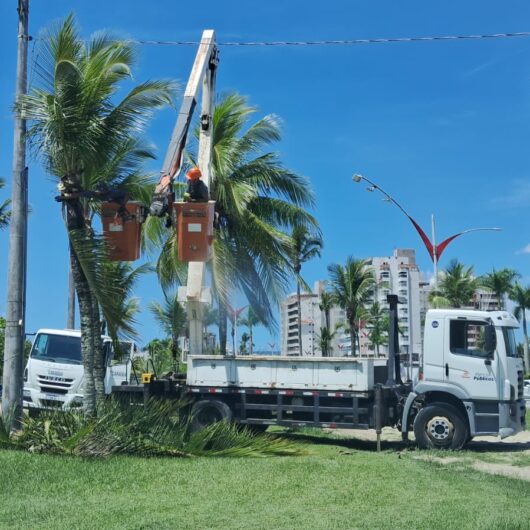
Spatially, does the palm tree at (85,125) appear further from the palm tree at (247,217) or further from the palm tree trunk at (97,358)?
the palm tree at (247,217)

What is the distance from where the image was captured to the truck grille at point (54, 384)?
67.6 ft

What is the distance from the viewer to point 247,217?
20797 millimetres

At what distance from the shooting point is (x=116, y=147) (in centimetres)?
1386

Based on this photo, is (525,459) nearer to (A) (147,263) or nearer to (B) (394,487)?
(B) (394,487)

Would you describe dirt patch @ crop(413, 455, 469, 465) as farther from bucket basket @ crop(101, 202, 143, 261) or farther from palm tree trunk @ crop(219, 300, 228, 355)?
palm tree trunk @ crop(219, 300, 228, 355)

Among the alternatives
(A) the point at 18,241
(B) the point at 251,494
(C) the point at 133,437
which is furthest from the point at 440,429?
(A) the point at 18,241

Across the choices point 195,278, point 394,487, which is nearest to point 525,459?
point 394,487

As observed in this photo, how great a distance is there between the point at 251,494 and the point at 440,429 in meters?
7.58

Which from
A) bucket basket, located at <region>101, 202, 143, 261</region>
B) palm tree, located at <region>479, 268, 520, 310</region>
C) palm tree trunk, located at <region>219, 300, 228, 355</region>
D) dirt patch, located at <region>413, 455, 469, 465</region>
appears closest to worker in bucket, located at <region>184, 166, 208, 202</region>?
bucket basket, located at <region>101, 202, 143, 261</region>

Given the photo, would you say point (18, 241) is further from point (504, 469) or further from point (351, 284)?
point (351, 284)

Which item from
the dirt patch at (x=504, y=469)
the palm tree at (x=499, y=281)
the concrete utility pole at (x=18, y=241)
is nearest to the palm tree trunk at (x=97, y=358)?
the concrete utility pole at (x=18, y=241)

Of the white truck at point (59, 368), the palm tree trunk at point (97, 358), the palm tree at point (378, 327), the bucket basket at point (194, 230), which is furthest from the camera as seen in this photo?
the palm tree at point (378, 327)

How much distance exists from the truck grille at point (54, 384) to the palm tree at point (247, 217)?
401 centimetres

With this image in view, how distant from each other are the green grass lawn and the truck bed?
3812 mm
